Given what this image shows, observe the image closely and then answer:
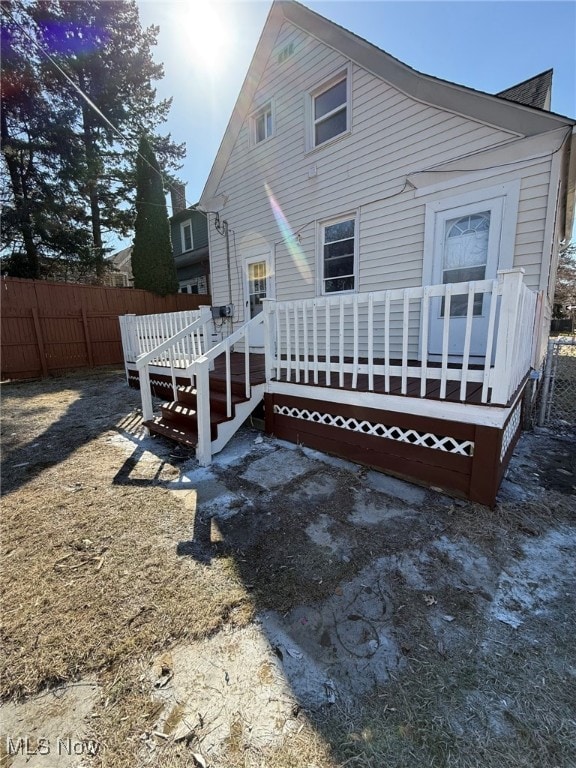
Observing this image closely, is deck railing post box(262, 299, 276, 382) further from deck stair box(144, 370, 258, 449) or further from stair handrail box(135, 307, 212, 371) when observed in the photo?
stair handrail box(135, 307, 212, 371)

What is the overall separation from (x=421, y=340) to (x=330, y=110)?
5.21 m

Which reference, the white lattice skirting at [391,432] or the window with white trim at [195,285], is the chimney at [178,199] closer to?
the window with white trim at [195,285]

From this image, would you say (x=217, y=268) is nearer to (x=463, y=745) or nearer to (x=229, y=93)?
(x=229, y=93)

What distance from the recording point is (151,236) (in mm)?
12438

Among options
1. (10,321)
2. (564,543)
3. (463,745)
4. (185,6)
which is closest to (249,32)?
(185,6)

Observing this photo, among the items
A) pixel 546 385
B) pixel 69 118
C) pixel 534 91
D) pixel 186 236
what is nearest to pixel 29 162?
pixel 69 118

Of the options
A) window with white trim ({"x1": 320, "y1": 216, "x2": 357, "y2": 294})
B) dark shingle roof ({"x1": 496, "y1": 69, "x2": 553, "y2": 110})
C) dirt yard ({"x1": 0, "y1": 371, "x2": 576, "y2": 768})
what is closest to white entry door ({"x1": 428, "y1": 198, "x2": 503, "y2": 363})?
window with white trim ({"x1": 320, "y1": 216, "x2": 357, "y2": 294})

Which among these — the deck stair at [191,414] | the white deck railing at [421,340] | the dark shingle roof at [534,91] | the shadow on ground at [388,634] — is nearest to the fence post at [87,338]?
the deck stair at [191,414]

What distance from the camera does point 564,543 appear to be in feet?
7.17

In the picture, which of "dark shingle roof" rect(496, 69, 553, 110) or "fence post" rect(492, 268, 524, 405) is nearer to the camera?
"fence post" rect(492, 268, 524, 405)

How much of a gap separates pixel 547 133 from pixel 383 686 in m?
5.19

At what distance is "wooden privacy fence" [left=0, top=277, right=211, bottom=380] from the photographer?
8484mm

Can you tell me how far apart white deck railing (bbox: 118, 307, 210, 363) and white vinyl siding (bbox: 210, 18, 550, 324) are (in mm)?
2197

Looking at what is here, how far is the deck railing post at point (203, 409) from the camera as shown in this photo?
132 inches
